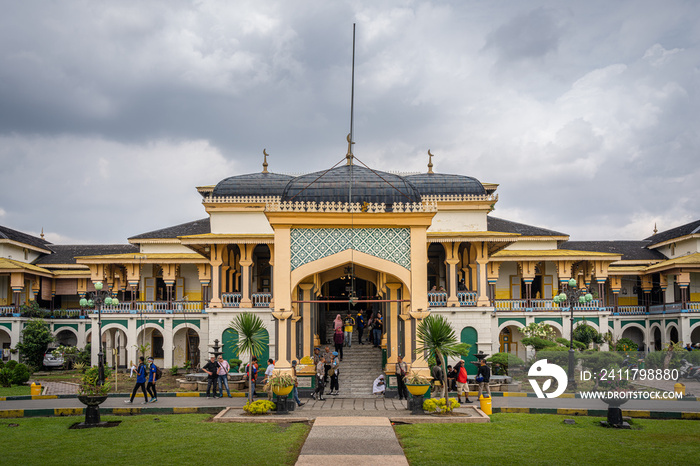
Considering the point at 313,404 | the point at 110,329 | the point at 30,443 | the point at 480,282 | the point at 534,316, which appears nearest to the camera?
the point at 30,443

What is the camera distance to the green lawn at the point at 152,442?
37.0ft

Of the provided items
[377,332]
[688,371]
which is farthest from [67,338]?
[688,371]

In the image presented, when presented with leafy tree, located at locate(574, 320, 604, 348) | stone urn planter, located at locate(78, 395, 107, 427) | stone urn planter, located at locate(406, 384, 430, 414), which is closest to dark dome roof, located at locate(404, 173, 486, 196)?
leafy tree, located at locate(574, 320, 604, 348)

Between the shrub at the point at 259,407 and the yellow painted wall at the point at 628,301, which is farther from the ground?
the yellow painted wall at the point at 628,301

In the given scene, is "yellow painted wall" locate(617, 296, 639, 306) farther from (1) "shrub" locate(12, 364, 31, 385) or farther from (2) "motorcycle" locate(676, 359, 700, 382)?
(1) "shrub" locate(12, 364, 31, 385)

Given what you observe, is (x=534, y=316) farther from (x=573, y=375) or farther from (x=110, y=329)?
(x=110, y=329)

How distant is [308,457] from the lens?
37.0 feet

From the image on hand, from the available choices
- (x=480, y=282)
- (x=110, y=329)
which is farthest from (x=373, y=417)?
(x=110, y=329)

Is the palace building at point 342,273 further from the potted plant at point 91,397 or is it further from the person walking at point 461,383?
the potted plant at point 91,397

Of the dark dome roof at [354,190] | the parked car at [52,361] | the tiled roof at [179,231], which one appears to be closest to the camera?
the dark dome roof at [354,190]

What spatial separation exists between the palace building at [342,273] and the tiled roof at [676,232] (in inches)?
6.7

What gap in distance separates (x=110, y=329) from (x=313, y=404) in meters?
21.0

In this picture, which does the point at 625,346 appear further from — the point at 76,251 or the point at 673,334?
the point at 76,251

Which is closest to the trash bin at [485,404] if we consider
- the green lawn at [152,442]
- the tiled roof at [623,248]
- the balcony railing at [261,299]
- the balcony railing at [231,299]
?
the green lawn at [152,442]
